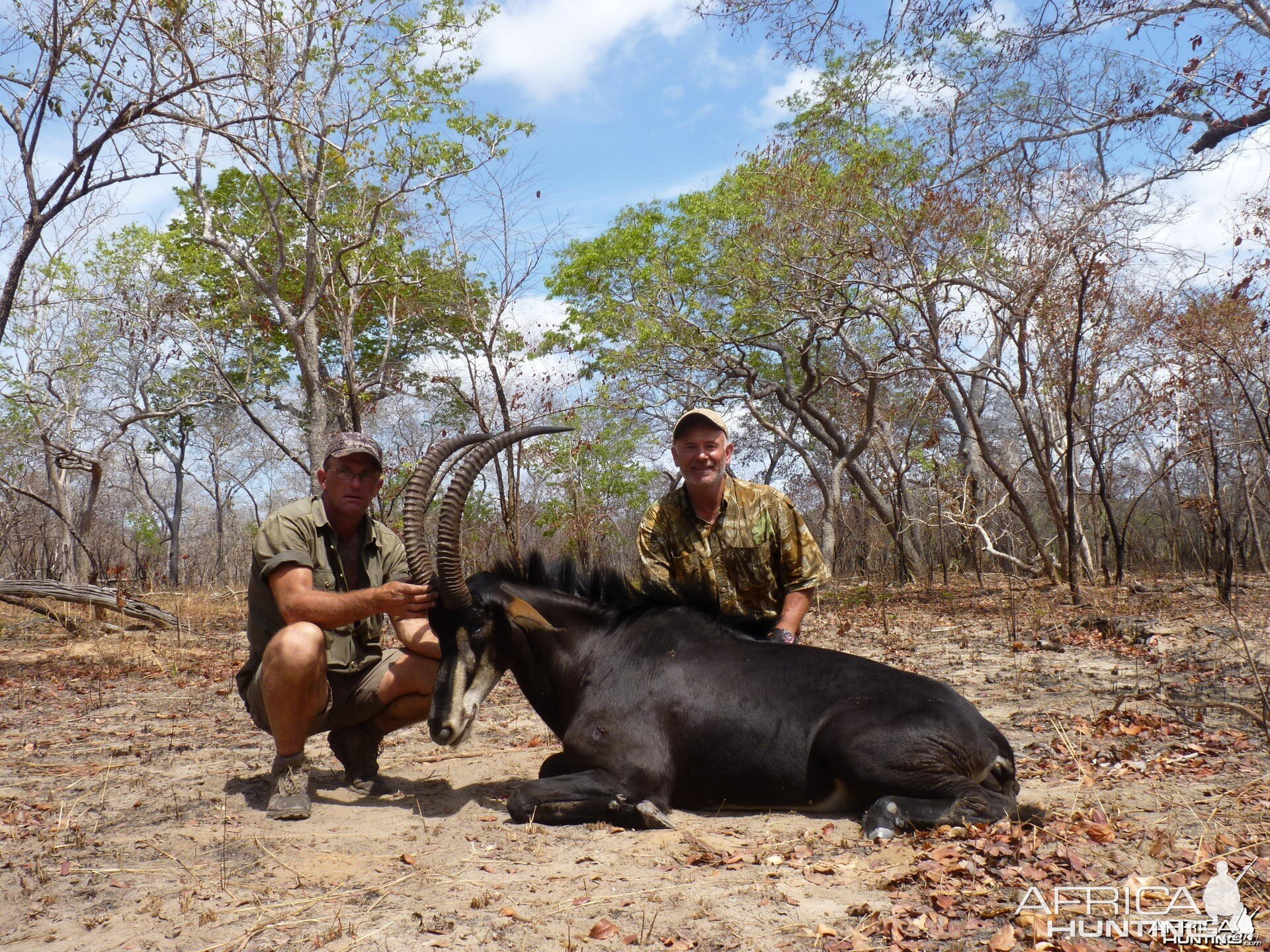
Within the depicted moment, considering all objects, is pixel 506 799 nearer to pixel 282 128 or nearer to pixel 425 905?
pixel 425 905

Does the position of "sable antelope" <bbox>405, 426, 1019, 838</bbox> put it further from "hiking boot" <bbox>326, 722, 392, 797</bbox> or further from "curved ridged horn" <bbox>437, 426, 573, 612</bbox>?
"hiking boot" <bbox>326, 722, 392, 797</bbox>

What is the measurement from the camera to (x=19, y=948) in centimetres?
351

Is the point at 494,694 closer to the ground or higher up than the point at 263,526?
closer to the ground

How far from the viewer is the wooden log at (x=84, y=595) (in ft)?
37.1

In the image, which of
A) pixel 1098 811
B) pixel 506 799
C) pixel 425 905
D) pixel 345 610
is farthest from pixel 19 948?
pixel 1098 811

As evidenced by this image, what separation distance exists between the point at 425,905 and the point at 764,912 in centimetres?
138

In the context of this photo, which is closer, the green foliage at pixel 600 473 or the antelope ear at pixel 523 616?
the antelope ear at pixel 523 616

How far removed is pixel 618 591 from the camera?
5.71 meters

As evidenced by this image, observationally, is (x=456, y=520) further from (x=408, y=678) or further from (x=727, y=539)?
(x=727, y=539)

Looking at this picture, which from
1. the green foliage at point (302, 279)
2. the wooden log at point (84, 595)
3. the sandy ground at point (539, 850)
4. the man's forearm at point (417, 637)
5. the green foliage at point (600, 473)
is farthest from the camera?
the green foliage at point (600, 473)

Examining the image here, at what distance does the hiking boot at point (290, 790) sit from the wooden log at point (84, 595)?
319 inches

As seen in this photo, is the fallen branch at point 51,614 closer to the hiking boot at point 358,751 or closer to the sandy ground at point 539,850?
the sandy ground at point 539,850

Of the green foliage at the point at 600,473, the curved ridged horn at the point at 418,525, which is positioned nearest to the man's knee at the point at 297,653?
the curved ridged horn at the point at 418,525

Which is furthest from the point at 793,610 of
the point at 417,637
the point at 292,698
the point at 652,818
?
the point at 292,698
